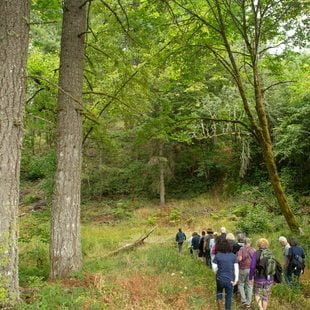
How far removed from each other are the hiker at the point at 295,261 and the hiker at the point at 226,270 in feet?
8.11

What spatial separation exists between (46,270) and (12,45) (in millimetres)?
6472

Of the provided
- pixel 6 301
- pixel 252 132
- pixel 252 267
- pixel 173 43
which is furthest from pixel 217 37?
pixel 6 301

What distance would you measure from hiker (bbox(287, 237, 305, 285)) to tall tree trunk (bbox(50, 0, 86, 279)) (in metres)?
5.23

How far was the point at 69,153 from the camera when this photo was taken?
852 centimetres

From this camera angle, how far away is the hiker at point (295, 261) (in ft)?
29.4

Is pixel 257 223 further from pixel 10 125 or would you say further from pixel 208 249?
pixel 10 125

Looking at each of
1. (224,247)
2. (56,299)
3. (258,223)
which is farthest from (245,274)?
(258,223)

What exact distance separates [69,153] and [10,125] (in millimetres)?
2674

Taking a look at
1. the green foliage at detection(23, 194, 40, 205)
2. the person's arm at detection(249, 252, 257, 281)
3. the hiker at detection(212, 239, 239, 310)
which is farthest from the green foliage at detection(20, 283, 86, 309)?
the green foliage at detection(23, 194, 40, 205)

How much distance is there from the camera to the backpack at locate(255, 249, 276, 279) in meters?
7.39

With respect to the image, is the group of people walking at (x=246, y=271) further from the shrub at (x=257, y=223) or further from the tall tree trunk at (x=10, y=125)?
the shrub at (x=257, y=223)

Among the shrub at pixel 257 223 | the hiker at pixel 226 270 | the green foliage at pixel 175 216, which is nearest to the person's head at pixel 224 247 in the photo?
the hiker at pixel 226 270

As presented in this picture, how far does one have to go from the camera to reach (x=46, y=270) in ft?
32.9

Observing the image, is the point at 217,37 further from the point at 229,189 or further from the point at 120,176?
the point at 120,176
